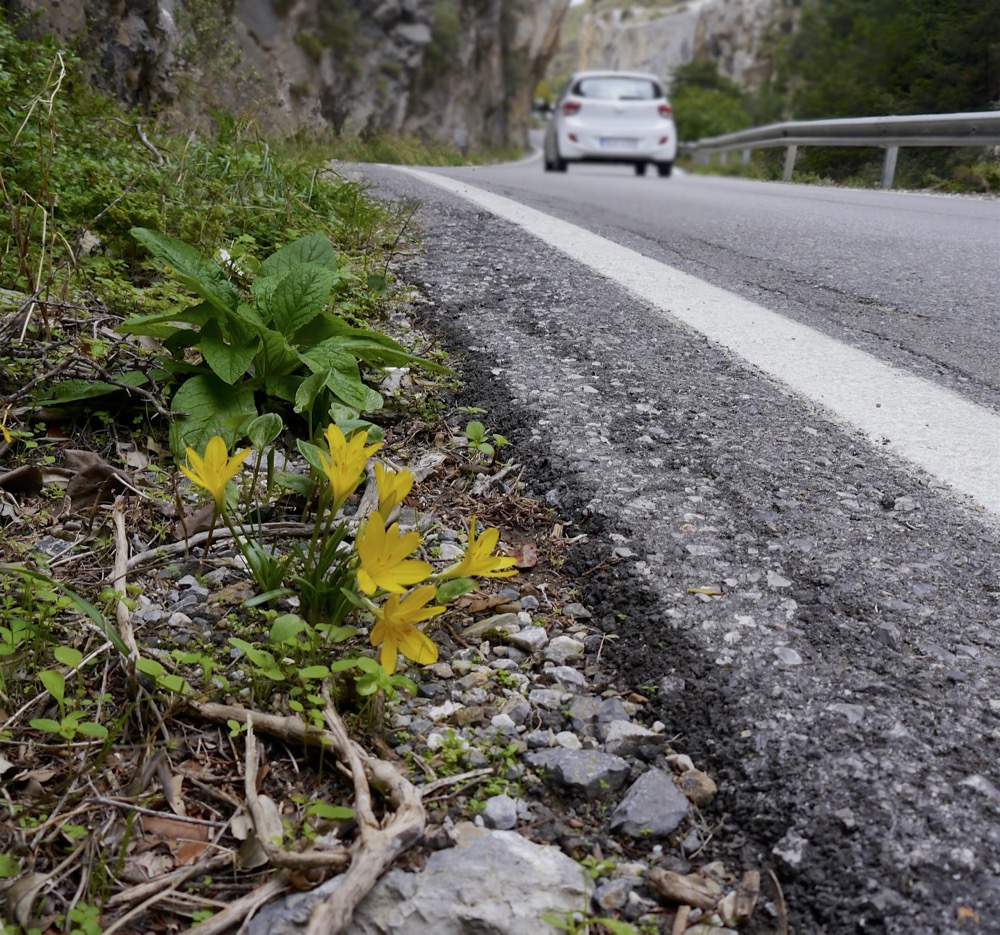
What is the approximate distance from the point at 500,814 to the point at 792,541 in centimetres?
67

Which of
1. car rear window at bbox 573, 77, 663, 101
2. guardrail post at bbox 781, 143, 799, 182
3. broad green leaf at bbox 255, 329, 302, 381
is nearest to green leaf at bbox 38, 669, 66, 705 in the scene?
broad green leaf at bbox 255, 329, 302, 381

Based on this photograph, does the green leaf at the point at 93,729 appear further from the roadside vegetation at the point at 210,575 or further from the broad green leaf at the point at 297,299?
the broad green leaf at the point at 297,299

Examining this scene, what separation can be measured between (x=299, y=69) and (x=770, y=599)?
20.3 m

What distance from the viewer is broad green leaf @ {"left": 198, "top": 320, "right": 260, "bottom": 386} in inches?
72.1

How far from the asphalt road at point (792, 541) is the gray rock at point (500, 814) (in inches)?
9.3

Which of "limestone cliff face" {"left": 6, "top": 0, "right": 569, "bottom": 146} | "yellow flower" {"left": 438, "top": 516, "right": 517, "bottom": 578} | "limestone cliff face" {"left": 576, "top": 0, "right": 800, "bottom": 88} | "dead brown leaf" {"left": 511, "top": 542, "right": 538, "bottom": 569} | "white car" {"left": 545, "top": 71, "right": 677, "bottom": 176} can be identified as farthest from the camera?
"limestone cliff face" {"left": 576, "top": 0, "right": 800, "bottom": 88}

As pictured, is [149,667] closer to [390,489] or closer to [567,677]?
[390,489]

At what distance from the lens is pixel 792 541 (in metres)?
1.43

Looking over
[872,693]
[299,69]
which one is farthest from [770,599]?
[299,69]

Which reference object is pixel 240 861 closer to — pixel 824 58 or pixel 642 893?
pixel 642 893

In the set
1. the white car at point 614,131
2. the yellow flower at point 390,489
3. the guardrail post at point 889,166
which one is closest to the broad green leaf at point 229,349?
the yellow flower at point 390,489

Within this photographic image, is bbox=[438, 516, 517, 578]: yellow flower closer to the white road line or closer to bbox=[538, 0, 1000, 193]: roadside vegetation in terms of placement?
the white road line

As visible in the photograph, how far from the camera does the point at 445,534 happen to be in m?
1.63

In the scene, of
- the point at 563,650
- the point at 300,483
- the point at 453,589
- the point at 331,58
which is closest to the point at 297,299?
the point at 300,483
